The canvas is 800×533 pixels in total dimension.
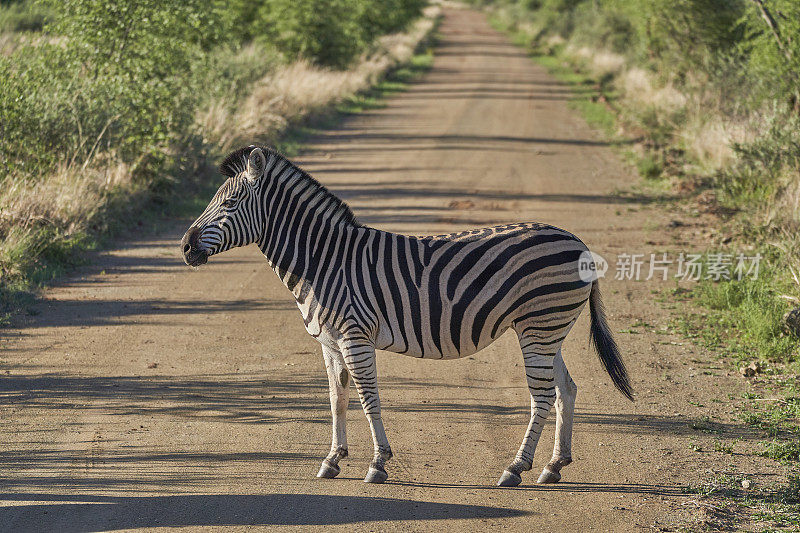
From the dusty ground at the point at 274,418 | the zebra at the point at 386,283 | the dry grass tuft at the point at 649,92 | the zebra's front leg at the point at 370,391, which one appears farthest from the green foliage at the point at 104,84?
the dry grass tuft at the point at 649,92

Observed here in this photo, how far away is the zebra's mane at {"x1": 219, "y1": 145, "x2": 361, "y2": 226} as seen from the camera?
219 inches

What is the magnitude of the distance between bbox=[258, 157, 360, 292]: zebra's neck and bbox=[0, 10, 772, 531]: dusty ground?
4.37 feet

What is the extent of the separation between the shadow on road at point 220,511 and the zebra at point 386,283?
36cm

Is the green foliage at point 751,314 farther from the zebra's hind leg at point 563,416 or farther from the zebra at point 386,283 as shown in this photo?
the zebra at point 386,283

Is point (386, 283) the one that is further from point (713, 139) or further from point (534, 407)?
point (713, 139)

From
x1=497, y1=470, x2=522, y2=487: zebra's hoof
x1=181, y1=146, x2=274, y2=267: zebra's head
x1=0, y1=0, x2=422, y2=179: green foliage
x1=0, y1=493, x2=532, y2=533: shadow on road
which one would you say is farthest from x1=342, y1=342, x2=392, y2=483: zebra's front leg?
x1=0, y1=0, x2=422, y2=179: green foliage

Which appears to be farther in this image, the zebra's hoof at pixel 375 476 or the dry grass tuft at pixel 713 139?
the dry grass tuft at pixel 713 139

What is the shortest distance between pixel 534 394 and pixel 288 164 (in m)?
2.17

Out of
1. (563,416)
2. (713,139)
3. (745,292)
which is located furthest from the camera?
(713,139)

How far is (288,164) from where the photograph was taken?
18.5 feet

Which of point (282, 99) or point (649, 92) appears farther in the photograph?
point (649, 92)

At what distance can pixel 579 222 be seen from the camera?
1294 cm

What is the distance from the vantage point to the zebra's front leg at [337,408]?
557 cm

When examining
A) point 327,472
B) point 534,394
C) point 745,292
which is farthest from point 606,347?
point 745,292
